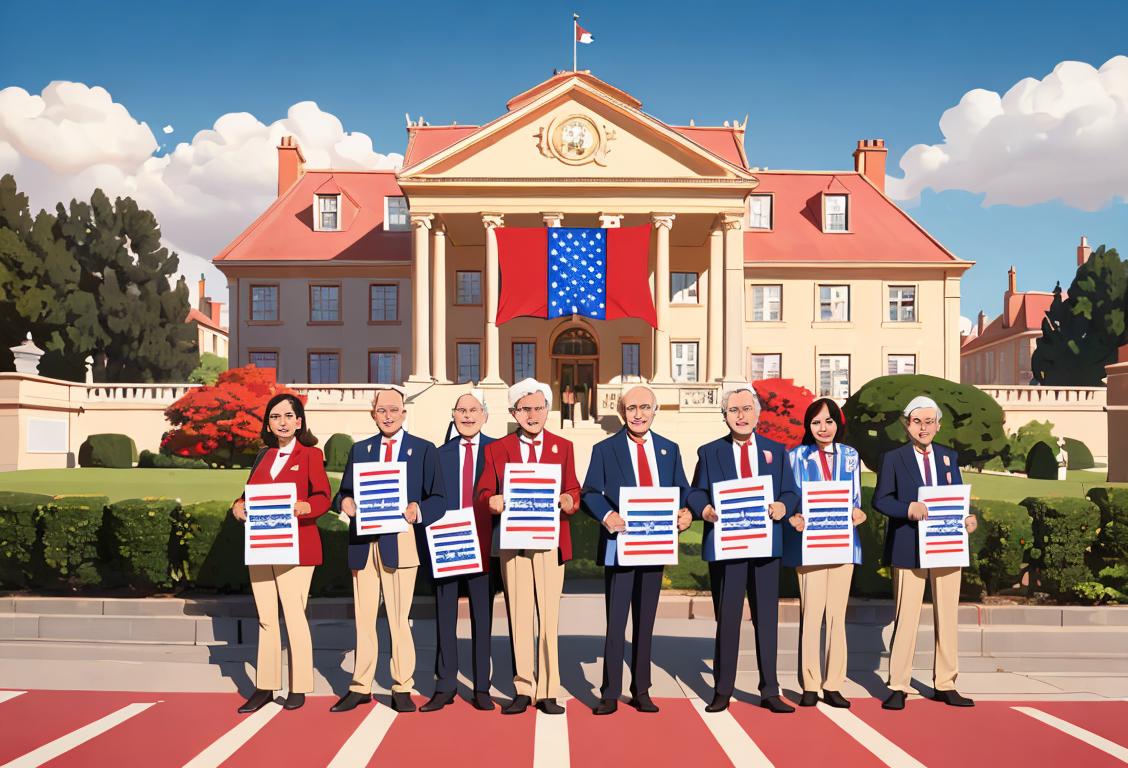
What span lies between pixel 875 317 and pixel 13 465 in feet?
114

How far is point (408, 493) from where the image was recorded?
23.7ft

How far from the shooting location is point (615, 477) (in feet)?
23.9

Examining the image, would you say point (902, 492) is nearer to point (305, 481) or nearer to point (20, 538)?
point (305, 481)

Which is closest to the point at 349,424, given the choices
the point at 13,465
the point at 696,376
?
the point at 13,465

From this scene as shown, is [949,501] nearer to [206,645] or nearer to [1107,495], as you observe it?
[1107,495]

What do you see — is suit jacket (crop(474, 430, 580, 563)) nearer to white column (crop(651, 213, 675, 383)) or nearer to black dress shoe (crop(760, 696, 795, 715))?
black dress shoe (crop(760, 696, 795, 715))

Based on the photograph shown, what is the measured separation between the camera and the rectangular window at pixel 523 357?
3862 centimetres

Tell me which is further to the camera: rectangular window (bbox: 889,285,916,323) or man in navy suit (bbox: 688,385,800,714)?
rectangular window (bbox: 889,285,916,323)

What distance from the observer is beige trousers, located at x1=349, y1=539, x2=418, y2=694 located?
Answer: 23.7ft

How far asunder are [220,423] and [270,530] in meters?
24.4

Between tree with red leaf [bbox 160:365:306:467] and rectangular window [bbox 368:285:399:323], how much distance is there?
34.8ft

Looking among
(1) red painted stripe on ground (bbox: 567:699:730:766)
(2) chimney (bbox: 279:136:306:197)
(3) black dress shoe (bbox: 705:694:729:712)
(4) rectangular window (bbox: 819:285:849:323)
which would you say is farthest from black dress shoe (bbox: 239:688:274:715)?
(2) chimney (bbox: 279:136:306:197)

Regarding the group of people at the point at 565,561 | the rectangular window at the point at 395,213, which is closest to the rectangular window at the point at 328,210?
the rectangular window at the point at 395,213

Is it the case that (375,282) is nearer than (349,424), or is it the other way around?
(349,424)
